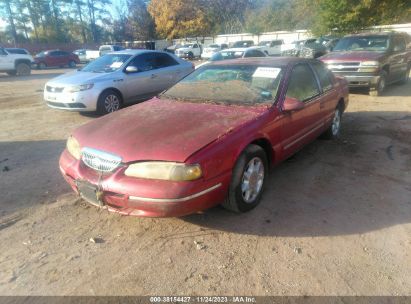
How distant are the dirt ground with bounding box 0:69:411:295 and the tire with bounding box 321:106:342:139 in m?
0.92

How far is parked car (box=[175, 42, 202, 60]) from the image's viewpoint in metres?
33.8

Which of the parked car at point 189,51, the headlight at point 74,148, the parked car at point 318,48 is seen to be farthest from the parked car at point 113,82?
the parked car at point 189,51

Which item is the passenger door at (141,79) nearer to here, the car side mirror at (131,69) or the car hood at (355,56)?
the car side mirror at (131,69)

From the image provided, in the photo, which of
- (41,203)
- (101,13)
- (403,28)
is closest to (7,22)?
(101,13)

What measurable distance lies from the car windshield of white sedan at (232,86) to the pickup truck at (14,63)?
18.6 m

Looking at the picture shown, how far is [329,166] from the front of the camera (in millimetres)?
4793

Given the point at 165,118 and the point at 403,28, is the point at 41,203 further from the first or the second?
the point at 403,28

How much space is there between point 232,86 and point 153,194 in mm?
1996

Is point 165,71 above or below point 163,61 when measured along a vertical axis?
below

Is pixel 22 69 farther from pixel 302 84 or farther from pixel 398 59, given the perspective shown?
pixel 302 84

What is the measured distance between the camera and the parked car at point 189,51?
33781 mm

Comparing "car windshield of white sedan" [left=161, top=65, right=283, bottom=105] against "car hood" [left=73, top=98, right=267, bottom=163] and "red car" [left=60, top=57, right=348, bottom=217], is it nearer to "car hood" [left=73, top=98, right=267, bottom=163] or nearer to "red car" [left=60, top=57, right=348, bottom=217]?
"red car" [left=60, top=57, right=348, bottom=217]

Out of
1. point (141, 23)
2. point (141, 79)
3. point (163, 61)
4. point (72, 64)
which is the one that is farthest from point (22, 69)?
point (141, 23)

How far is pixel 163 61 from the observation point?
923cm
